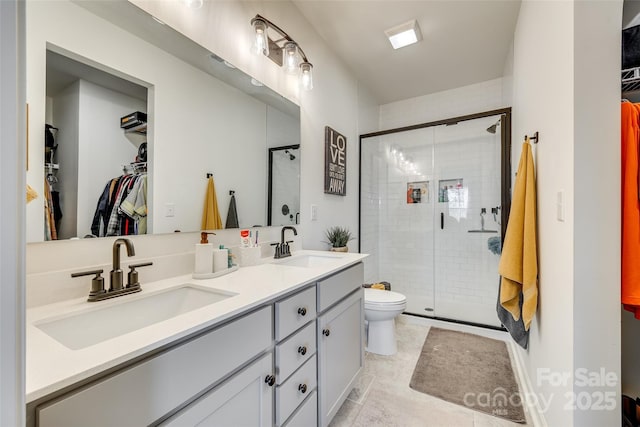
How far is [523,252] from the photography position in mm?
1480

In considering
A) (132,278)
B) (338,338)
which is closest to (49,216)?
(132,278)

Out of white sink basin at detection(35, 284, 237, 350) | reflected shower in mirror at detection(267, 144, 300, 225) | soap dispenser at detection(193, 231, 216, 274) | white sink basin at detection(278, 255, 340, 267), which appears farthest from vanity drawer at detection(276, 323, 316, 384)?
reflected shower in mirror at detection(267, 144, 300, 225)

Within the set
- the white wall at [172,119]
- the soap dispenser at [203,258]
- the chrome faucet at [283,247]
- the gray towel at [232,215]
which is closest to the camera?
the white wall at [172,119]

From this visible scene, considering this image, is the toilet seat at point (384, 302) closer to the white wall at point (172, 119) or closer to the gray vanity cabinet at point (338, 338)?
the gray vanity cabinet at point (338, 338)

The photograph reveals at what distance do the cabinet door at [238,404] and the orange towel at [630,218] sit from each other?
1222 millimetres

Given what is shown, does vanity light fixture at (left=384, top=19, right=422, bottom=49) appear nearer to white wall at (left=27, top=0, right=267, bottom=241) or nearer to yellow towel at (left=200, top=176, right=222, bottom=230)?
white wall at (left=27, top=0, right=267, bottom=241)

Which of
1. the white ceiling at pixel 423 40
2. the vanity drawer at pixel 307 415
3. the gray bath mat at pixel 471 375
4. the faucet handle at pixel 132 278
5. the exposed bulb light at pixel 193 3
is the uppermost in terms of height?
the white ceiling at pixel 423 40

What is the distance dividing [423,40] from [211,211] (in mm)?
2319

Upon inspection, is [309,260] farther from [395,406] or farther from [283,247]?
[395,406]

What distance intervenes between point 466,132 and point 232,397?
3.10 m

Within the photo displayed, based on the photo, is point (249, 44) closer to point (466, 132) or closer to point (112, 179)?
point (112, 179)

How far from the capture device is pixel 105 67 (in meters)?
1.01

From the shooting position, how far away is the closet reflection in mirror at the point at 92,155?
2.91 feet

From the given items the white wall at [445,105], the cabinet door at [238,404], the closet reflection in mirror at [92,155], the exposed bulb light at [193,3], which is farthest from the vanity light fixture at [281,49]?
the white wall at [445,105]
